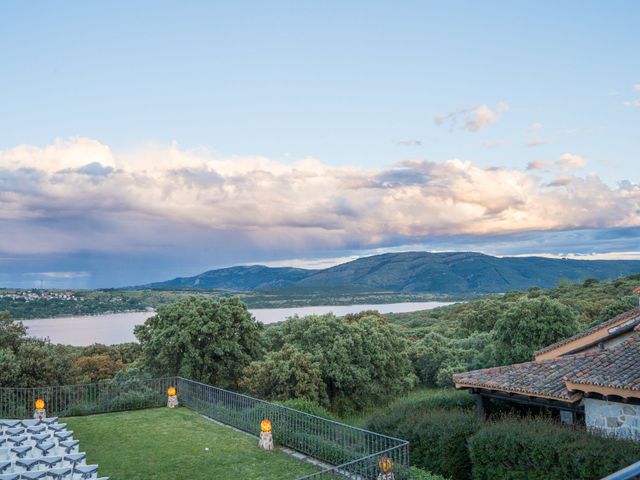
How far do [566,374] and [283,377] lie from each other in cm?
1640

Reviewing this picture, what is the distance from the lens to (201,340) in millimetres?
27500

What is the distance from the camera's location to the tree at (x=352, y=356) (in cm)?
3123

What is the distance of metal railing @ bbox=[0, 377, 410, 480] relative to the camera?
37.7 ft

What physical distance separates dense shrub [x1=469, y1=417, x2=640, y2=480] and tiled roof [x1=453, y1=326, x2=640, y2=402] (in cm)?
123

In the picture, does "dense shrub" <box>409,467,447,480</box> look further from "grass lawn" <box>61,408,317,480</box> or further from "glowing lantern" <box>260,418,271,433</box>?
"glowing lantern" <box>260,418,271,433</box>

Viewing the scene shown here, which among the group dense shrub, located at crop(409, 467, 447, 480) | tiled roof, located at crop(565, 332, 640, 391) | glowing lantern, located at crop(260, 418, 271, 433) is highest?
tiled roof, located at crop(565, 332, 640, 391)

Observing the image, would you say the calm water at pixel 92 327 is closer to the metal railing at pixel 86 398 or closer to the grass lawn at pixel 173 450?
the metal railing at pixel 86 398

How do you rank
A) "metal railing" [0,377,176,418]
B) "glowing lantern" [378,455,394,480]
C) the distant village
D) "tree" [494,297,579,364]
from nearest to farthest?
1. "glowing lantern" [378,455,394,480]
2. "metal railing" [0,377,176,418]
3. "tree" [494,297,579,364]
4. the distant village

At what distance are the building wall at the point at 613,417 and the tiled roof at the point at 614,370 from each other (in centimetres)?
59

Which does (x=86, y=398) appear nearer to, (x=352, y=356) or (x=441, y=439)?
(x=441, y=439)

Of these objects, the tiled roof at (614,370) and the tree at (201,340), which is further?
the tree at (201,340)

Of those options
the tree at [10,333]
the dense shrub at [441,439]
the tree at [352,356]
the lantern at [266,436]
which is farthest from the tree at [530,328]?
the tree at [10,333]

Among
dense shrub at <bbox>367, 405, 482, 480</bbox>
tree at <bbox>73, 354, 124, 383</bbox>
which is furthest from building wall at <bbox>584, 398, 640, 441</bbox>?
tree at <bbox>73, 354, 124, 383</bbox>

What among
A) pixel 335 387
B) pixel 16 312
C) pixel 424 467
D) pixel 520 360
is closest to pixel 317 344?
pixel 335 387
